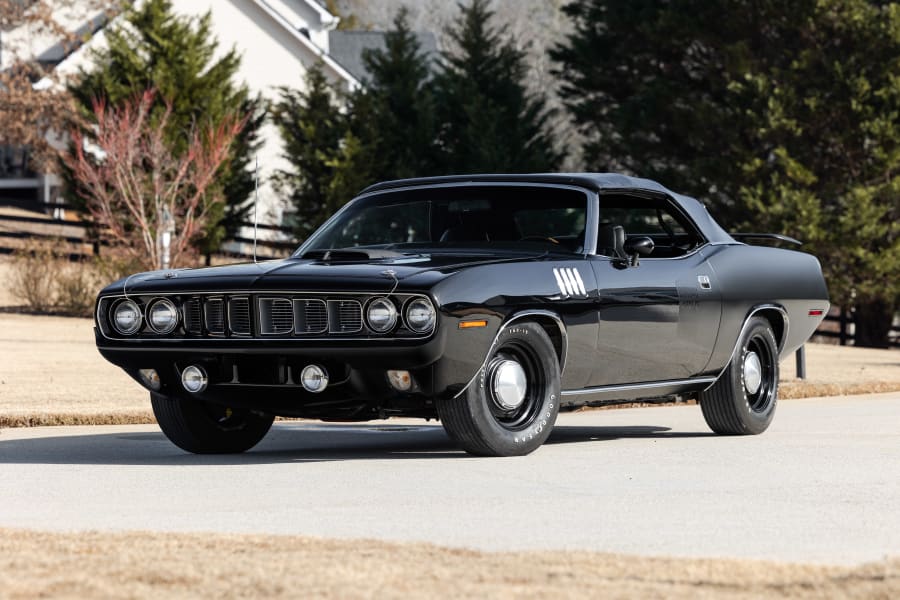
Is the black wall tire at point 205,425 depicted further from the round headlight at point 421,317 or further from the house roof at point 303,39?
the house roof at point 303,39

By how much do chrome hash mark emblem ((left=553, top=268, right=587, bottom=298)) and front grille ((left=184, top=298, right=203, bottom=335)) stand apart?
81.3 inches

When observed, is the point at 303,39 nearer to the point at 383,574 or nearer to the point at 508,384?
the point at 508,384

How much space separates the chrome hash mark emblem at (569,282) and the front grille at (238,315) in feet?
5.92

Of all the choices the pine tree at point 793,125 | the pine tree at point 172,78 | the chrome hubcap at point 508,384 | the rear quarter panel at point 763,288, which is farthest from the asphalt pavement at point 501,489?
the pine tree at point 172,78

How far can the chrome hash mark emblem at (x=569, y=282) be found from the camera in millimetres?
9633

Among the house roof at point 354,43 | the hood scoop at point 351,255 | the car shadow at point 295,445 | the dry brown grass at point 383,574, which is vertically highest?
the house roof at point 354,43

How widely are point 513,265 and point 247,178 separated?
29.6 metres

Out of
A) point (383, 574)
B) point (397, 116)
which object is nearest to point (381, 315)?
point (383, 574)

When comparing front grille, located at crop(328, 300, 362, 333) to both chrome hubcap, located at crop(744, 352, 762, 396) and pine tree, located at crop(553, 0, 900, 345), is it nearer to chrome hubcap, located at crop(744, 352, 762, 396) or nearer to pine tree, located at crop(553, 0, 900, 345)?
chrome hubcap, located at crop(744, 352, 762, 396)

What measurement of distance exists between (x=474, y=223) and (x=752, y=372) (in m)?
2.48

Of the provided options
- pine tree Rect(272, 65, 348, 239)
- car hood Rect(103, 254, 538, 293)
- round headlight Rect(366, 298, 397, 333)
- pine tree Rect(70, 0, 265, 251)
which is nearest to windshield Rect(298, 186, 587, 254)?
car hood Rect(103, 254, 538, 293)

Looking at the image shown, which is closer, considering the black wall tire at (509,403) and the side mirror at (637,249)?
the black wall tire at (509,403)

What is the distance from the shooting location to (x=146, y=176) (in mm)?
33375

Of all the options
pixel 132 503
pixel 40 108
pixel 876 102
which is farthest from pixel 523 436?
pixel 40 108
